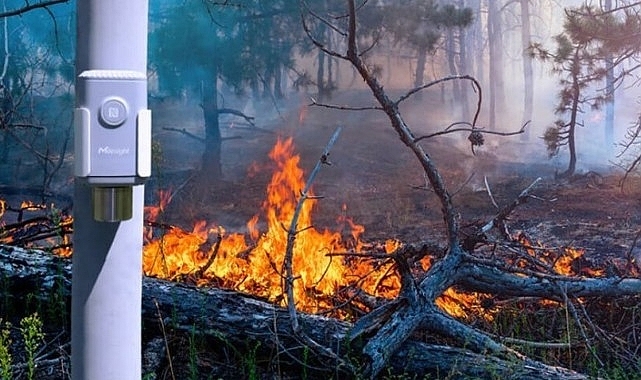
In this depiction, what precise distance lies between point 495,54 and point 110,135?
263 cm

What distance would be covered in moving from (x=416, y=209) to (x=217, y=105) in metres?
1.19

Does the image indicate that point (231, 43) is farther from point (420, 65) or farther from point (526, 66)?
point (526, 66)

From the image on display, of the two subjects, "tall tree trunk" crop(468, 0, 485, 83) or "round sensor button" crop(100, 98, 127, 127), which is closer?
"round sensor button" crop(100, 98, 127, 127)

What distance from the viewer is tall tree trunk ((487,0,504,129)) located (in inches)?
126

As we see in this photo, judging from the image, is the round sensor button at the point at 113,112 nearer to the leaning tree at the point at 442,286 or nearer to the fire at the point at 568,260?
the leaning tree at the point at 442,286

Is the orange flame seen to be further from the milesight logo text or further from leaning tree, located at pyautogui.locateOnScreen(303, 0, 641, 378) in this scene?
the milesight logo text

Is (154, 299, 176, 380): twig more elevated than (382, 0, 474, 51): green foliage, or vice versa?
(382, 0, 474, 51): green foliage

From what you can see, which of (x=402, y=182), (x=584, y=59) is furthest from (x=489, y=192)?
(x=584, y=59)

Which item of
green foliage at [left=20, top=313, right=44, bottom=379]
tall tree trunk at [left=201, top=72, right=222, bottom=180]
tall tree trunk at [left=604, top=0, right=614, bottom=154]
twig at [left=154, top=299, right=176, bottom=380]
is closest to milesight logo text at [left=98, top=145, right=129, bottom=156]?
green foliage at [left=20, top=313, right=44, bottom=379]

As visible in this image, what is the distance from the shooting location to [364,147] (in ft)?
10.8

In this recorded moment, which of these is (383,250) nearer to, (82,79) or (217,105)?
(217,105)

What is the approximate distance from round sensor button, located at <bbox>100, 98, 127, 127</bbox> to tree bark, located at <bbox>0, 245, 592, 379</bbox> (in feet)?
4.28

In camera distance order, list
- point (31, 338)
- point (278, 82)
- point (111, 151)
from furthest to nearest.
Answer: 1. point (278, 82)
2. point (31, 338)
3. point (111, 151)

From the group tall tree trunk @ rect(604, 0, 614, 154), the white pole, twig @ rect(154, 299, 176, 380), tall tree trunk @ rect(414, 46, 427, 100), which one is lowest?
twig @ rect(154, 299, 176, 380)
